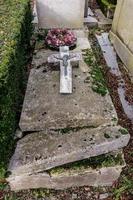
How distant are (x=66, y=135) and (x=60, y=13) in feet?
15.0

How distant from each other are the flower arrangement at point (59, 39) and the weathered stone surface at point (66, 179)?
3274 mm

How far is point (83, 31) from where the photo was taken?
7945mm

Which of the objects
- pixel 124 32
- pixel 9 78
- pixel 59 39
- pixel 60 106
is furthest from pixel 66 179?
pixel 124 32

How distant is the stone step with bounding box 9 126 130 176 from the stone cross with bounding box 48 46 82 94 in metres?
0.93

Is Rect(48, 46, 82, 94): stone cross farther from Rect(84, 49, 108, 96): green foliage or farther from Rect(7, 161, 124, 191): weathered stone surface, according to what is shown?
Rect(7, 161, 124, 191): weathered stone surface

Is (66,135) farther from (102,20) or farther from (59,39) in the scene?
(102,20)

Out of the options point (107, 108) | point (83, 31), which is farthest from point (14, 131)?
point (83, 31)

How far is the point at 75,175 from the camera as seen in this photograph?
14.4 ft

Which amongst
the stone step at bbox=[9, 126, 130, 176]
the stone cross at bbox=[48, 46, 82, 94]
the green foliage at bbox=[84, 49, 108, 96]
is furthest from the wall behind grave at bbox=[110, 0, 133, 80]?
the stone step at bbox=[9, 126, 130, 176]

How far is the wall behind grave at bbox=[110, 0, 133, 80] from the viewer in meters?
7.07

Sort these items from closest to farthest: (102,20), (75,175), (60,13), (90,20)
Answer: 1. (75,175)
2. (60,13)
3. (90,20)
4. (102,20)

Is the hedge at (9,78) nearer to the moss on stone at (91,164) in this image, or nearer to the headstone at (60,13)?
the moss on stone at (91,164)

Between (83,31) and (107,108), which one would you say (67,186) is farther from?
(83,31)

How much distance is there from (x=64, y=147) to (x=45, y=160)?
360 mm
